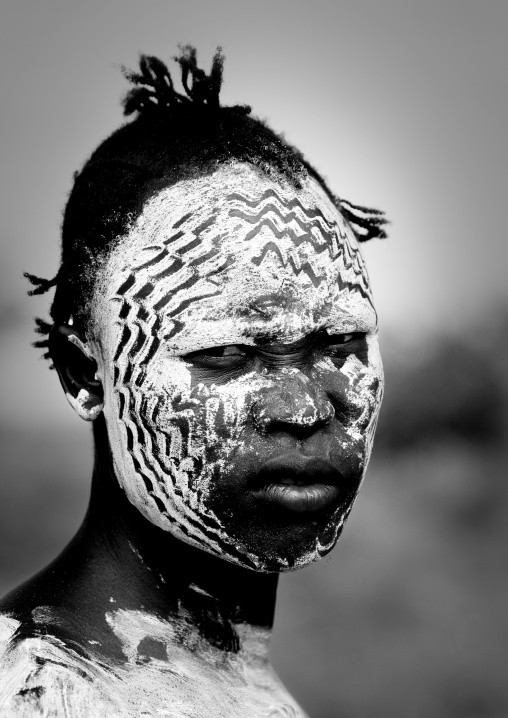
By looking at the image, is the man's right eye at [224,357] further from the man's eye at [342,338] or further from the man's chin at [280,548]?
the man's chin at [280,548]

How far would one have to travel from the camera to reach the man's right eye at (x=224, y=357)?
271cm

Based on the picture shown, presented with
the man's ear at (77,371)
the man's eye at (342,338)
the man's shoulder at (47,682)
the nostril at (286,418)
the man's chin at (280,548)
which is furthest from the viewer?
the man's ear at (77,371)

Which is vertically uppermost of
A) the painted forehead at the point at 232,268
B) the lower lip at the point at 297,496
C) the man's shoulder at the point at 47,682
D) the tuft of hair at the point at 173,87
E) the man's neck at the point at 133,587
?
the tuft of hair at the point at 173,87

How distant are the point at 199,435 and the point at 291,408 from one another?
0.25 metres

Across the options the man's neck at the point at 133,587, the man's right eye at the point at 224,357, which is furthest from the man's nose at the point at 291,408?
the man's neck at the point at 133,587

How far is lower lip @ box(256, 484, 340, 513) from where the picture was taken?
2.69 m

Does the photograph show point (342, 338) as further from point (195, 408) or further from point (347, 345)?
point (195, 408)

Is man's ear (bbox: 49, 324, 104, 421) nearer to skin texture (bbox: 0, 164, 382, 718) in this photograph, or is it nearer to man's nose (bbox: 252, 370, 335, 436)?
skin texture (bbox: 0, 164, 382, 718)

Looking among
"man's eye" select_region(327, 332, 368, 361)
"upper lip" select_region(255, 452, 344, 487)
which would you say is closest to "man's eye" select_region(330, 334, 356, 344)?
"man's eye" select_region(327, 332, 368, 361)

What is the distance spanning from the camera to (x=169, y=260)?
2779 mm

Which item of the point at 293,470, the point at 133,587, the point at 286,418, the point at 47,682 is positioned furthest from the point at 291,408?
the point at 47,682

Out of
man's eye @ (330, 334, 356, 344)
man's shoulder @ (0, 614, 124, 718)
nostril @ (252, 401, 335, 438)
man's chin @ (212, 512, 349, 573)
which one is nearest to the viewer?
man's shoulder @ (0, 614, 124, 718)

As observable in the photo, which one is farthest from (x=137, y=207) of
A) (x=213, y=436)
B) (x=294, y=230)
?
(x=213, y=436)

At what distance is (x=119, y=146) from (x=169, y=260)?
1.85 feet
